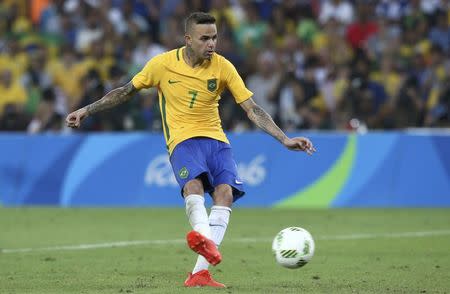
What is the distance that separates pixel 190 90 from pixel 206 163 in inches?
25.7

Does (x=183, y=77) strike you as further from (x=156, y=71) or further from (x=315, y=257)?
(x=315, y=257)

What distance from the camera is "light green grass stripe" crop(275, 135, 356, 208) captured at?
18.3 meters

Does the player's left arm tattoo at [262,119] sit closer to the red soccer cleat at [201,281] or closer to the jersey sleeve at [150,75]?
the jersey sleeve at [150,75]

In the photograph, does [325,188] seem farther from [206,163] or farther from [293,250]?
[293,250]

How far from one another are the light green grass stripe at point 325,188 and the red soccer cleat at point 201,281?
30.1 feet

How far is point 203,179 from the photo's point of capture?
9.47 meters

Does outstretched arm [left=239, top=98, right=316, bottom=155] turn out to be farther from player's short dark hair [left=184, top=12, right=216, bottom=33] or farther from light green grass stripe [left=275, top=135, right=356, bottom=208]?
light green grass stripe [left=275, top=135, right=356, bottom=208]

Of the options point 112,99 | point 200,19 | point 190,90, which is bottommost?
point 112,99

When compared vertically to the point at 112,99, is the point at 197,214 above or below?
below

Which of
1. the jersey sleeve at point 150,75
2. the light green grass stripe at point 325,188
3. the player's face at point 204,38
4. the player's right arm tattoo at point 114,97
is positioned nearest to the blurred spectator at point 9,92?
the light green grass stripe at point 325,188

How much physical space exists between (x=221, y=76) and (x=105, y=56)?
12661 millimetres

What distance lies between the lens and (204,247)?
8602mm

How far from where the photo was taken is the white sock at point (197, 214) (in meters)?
8.96

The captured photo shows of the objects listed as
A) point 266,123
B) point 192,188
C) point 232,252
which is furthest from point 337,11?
point 192,188
